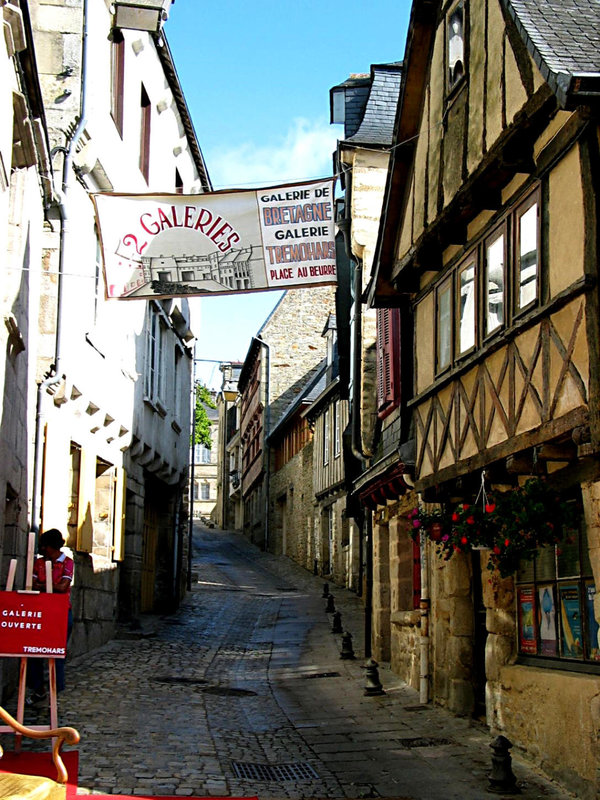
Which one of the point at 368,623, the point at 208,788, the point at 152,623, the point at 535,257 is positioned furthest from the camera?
the point at 152,623

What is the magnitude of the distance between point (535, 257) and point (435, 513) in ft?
9.58

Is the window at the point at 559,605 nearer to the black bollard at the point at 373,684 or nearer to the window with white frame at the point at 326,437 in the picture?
the black bollard at the point at 373,684

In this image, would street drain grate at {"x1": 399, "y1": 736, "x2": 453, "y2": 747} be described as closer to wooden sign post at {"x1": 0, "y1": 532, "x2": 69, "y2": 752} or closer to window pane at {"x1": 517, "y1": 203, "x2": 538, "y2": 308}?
wooden sign post at {"x1": 0, "y1": 532, "x2": 69, "y2": 752}

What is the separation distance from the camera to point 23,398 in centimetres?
1003

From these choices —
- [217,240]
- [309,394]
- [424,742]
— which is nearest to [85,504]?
[217,240]

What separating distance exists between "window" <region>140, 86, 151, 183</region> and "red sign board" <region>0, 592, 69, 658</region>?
10.8m

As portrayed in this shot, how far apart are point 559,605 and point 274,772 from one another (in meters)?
2.42

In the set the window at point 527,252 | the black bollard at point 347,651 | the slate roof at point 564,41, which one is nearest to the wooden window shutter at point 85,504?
the black bollard at point 347,651

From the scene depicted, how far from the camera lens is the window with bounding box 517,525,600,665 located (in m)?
7.27

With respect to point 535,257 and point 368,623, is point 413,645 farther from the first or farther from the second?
point 535,257

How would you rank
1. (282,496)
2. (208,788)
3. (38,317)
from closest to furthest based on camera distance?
(208,788) → (38,317) → (282,496)

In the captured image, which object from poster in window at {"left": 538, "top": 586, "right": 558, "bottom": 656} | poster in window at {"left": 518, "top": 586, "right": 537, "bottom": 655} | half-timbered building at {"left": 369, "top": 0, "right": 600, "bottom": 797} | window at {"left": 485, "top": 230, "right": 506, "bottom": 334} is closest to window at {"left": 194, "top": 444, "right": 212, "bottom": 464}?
half-timbered building at {"left": 369, "top": 0, "right": 600, "bottom": 797}

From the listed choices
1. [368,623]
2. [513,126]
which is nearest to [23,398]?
[513,126]

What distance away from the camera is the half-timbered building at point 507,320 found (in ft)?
21.3
